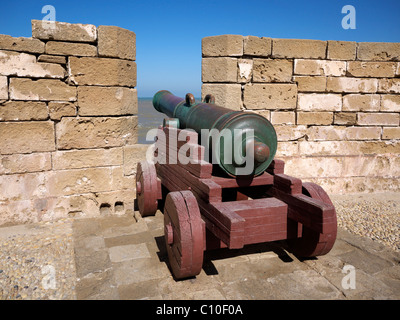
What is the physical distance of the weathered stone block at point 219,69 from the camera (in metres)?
5.34

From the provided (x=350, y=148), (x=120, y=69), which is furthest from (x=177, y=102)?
(x=350, y=148)

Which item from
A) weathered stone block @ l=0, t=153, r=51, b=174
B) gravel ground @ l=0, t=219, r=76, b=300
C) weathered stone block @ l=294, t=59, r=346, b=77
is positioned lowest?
gravel ground @ l=0, t=219, r=76, b=300

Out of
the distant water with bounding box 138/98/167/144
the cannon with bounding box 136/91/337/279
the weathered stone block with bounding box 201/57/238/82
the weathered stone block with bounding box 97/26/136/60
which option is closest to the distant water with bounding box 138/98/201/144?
the distant water with bounding box 138/98/167/144

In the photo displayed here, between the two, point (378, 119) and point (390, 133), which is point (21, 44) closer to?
point (378, 119)

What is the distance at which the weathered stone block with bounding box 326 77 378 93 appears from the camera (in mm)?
5785

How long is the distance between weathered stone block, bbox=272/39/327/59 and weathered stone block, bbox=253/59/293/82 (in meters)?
0.12

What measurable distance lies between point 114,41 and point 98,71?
19.3 inches

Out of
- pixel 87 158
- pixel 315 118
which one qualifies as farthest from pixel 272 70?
pixel 87 158

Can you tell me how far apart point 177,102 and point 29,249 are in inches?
106

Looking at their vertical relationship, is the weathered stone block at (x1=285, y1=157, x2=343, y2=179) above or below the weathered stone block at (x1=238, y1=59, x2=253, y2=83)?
below

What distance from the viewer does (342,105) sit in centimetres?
591

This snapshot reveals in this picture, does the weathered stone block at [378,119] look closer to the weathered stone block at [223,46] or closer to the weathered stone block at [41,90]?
the weathered stone block at [223,46]

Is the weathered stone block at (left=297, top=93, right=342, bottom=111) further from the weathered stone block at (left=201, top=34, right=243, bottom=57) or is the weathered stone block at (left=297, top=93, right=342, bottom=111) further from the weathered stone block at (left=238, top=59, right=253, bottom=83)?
the weathered stone block at (left=201, top=34, right=243, bottom=57)

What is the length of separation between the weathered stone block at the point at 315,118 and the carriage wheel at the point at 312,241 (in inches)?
102
